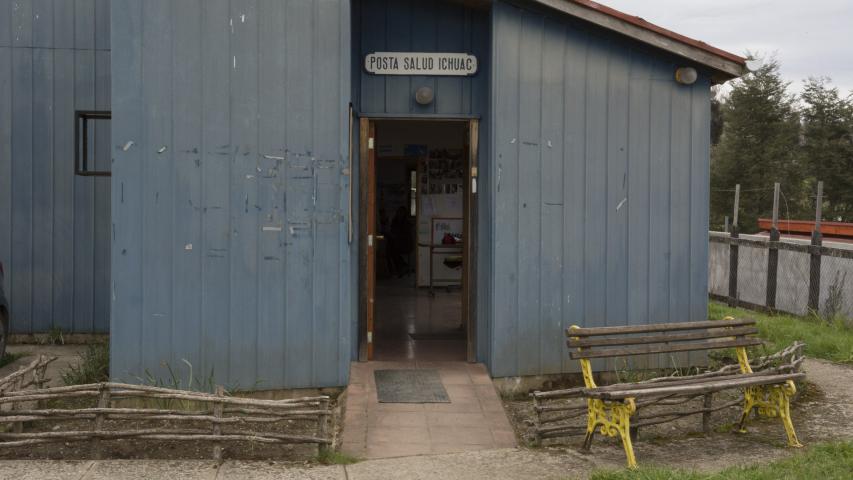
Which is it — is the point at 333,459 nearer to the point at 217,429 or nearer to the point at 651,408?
the point at 217,429

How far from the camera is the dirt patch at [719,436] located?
634cm

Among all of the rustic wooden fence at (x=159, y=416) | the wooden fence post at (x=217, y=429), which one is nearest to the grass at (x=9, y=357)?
the rustic wooden fence at (x=159, y=416)

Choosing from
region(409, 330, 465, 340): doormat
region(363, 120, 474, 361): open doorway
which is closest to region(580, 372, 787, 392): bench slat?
region(363, 120, 474, 361): open doorway

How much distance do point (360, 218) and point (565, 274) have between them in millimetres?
2066

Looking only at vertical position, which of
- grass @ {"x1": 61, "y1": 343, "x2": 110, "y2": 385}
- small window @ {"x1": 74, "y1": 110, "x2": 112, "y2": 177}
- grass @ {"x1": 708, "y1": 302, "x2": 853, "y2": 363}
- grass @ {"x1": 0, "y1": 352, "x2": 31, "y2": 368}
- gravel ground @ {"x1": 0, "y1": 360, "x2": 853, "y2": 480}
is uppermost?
small window @ {"x1": 74, "y1": 110, "x2": 112, "y2": 177}

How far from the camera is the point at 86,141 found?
1080cm

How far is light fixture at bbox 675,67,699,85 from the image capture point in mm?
8461

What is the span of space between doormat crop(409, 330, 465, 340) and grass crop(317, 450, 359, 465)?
3.99 metres

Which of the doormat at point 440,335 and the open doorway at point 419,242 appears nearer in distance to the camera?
the open doorway at point 419,242

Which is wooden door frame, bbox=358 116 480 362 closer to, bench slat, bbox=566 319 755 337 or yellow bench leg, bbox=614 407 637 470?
bench slat, bbox=566 319 755 337

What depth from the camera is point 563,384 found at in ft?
27.6

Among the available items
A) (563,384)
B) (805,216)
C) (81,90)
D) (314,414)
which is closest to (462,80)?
(563,384)

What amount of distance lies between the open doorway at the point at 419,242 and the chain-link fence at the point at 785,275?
194 inches

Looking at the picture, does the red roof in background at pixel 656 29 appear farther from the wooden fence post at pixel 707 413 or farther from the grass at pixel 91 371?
the grass at pixel 91 371
